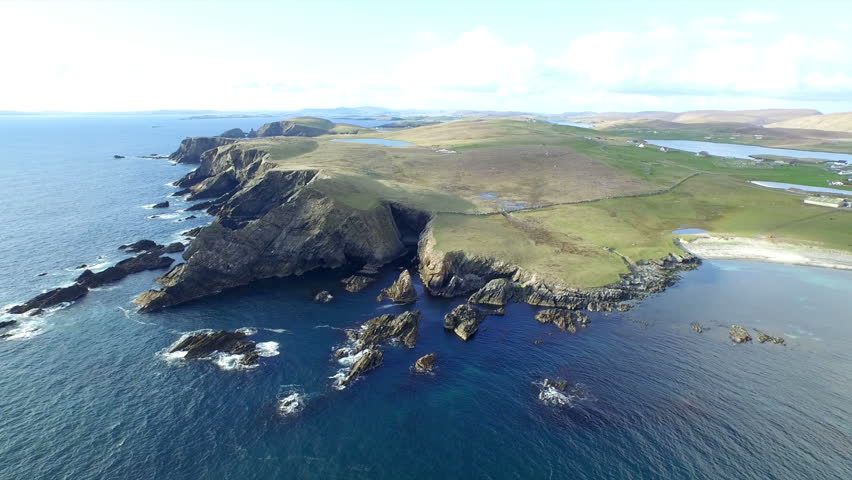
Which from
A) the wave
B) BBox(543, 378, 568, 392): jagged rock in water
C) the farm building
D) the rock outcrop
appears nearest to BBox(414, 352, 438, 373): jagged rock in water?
the wave

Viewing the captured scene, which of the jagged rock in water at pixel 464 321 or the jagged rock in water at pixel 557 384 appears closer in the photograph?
the jagged rock in water at pixel 557 384

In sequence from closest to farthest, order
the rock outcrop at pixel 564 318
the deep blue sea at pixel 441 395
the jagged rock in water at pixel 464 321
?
the deep blue sea at pixel 441 395
the jagged rock in water at pixel 464 321
the rock outcrop at pixel 564 318

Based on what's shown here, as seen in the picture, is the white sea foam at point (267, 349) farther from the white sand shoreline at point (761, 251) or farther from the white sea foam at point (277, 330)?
the white sand shoreline at point (761, 251)

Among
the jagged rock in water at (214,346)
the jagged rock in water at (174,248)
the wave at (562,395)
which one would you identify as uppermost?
the jagged rock in water at (174,248)

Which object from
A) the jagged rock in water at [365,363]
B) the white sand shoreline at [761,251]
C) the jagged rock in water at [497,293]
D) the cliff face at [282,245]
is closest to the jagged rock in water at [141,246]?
the cliff face at [282,245]

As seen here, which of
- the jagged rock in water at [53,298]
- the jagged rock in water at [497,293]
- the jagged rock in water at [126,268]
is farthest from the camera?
the jagged rock in water at [126,268]

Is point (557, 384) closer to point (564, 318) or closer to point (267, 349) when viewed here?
point (564, 318)
